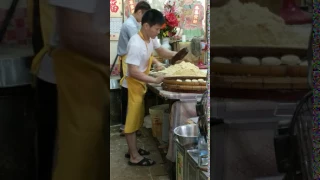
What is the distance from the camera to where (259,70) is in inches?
41.3

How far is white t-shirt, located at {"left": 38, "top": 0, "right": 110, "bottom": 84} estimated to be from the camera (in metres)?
1.00

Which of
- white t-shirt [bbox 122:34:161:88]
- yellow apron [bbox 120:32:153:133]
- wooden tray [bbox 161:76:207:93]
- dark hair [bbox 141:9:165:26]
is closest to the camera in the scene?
wooden tray [bbox 161:76:207:93]

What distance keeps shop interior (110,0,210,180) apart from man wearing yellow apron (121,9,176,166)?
17 centimetres

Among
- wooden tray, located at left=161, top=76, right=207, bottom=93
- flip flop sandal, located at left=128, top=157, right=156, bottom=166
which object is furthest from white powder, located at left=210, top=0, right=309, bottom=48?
flip flop sandal, located at left=128, top=157, right=156, bottom=166

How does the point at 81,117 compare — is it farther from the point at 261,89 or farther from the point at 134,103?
the point at 134,103

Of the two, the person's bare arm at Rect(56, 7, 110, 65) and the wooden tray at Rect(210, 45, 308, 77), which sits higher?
the person's bare arm at Rect(56, 7, 110, 65)

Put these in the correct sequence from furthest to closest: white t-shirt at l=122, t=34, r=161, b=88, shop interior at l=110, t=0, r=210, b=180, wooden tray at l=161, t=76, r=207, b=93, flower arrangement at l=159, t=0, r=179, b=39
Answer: flower arrangement at l=159, t=0, r=179, b=39, white t-shirt at l=122, t=34, r=161, b=88, wooden tray at l=161, t=76, r=207, b=93, shop interior at l=110, t=0, r=210, b=180

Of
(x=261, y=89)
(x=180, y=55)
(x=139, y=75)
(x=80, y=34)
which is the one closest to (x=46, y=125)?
(x=80, y=34)

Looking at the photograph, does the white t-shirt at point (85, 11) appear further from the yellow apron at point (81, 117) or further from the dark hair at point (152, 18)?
the dark hair at point (152, 18)

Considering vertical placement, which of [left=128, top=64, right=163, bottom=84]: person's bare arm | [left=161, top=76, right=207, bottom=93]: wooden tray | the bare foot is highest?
[left=128, top=64, right=163, bottom=84]: person's bare arm

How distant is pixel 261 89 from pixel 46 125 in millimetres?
768

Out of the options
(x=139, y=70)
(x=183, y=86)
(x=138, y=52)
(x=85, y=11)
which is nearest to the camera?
(x=85, y=11)

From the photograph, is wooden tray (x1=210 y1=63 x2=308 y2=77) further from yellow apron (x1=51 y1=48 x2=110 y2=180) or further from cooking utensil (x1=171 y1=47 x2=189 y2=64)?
cooking utensil (x1=171 y1=47 x2=189 y2=64)

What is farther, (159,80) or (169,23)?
(169,23)
